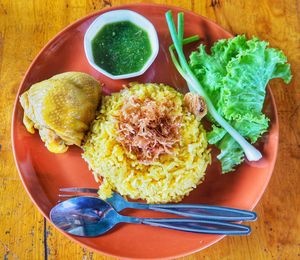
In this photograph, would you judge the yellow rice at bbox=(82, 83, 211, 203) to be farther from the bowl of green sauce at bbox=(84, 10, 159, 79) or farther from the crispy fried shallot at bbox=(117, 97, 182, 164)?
the bowl of green sauce at bbox=(84, 10, 159, 79)

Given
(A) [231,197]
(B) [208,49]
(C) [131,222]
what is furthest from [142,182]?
(B) [208,49]

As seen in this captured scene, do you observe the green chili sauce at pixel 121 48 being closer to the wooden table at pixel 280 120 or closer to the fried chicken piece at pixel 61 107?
the fried chicken piece at pixel 61 107

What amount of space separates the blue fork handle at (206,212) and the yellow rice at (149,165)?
7 cm

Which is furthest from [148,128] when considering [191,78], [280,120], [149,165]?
[280,120]

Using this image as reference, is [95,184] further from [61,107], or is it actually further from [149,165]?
[61,107]

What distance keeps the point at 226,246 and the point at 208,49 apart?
4.09 feet

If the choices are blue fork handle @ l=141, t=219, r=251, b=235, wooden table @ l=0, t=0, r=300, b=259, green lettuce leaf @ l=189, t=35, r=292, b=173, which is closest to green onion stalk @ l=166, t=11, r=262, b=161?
green lettuce leaf @ l=189, t=35, r=292, b=173

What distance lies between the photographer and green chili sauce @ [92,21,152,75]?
99.8 inches

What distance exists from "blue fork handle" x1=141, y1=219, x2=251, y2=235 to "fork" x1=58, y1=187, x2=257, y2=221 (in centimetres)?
3

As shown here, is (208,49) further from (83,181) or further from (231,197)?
(83,181)

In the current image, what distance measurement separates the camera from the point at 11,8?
283 cm

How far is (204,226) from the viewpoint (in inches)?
91.8

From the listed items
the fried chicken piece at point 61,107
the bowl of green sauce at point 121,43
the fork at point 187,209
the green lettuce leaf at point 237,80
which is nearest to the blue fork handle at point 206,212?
the fork at point 187,209

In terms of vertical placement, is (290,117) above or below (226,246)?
above
